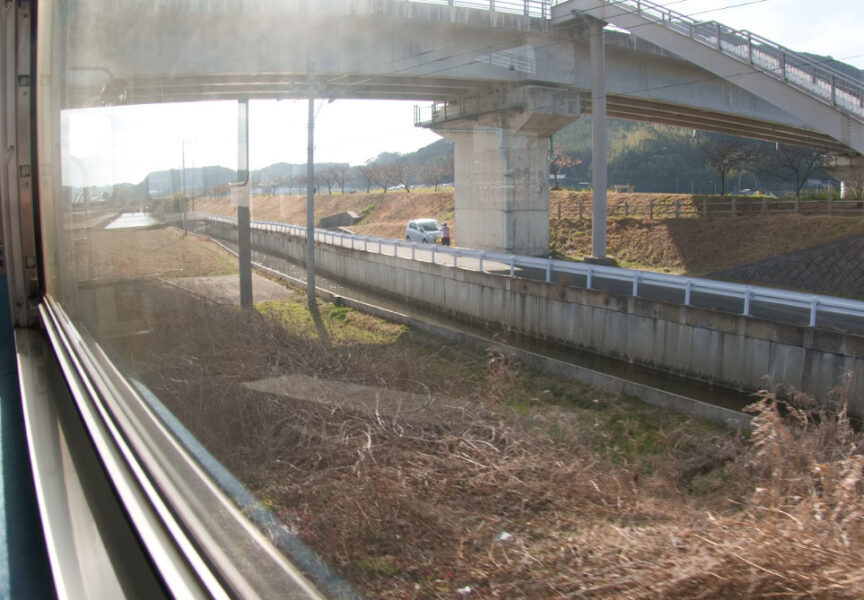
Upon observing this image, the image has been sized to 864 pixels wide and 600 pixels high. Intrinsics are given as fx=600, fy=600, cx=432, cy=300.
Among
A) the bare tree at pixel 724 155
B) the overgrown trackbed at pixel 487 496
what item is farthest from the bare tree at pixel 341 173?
the overgrown trackbed at pixel 487 496

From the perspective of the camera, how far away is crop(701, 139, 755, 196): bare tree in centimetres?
462

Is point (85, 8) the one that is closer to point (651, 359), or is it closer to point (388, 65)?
point (651, 359)

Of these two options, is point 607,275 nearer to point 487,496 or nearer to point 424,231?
point 424,231

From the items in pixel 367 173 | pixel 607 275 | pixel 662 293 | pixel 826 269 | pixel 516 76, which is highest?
pixel 516 76

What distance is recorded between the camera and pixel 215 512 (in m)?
0.83

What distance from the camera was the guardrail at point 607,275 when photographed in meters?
6.24

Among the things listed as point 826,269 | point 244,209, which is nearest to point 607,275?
point 826,269

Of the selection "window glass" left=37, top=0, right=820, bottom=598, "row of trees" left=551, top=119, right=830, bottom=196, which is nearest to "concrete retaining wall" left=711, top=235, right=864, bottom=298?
"row of trees" left=551, top=119, right=830, bottom=196

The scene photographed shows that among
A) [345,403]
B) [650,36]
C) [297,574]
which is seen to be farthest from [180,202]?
[650,36]

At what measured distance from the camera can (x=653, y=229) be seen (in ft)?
33.8

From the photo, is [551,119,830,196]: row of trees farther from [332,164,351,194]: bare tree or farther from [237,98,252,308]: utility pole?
[237,98,252,308]: utility pole

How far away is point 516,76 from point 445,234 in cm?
492

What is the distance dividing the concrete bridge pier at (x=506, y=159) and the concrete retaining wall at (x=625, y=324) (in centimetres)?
354

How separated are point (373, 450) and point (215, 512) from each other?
0.59 metres
